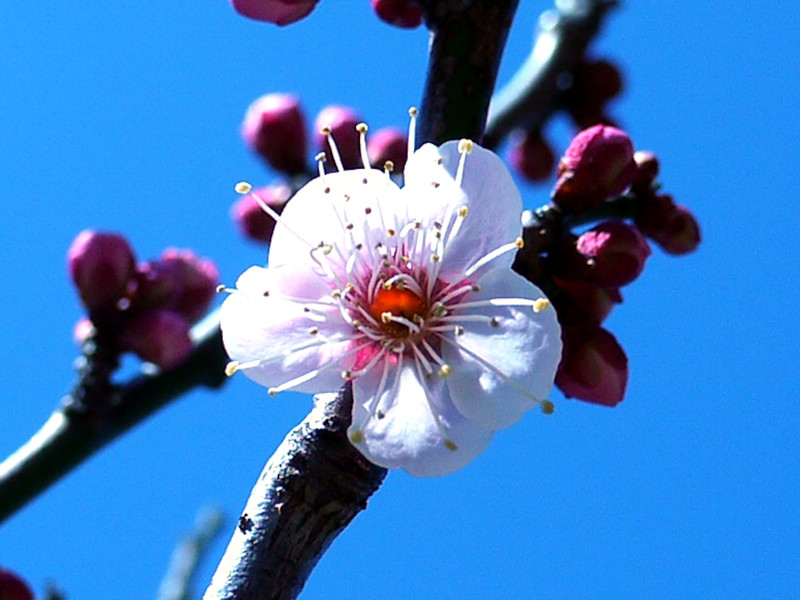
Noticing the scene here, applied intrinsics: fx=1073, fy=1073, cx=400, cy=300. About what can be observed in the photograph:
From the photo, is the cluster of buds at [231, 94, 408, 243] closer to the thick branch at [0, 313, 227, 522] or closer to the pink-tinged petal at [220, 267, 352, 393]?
the thick branch at [0, 313, 227, 522]

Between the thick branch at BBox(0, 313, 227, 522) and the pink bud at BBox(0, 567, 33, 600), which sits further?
the thick branch at BBox(0, 313, 227, 522)

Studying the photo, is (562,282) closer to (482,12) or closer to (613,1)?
(482,12)

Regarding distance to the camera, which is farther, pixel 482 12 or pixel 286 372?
pixel 482 12

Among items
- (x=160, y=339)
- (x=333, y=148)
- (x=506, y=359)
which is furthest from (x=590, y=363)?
(x=160, y=339)

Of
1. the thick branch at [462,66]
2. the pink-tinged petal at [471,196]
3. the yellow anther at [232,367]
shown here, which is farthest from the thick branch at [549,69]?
the yellow anther at [232,367]

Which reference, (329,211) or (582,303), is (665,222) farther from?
(329,211)

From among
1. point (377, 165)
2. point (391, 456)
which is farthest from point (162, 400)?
point (391, 456)

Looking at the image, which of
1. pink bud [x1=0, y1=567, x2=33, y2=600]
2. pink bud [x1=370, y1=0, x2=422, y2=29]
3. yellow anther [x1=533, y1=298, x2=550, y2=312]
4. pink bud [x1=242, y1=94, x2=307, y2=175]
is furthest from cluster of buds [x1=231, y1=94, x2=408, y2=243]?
yellow anther [x1=533, y1=298, x2=550, y2=312]
